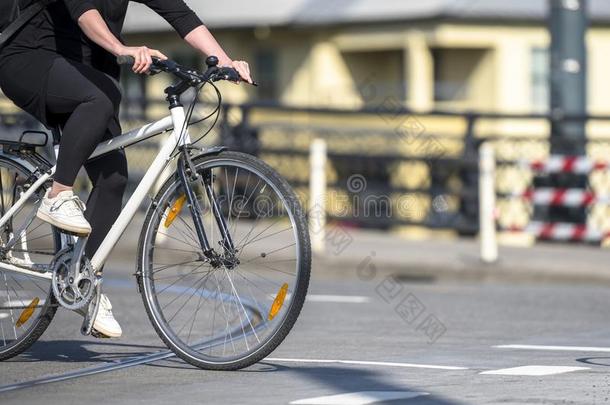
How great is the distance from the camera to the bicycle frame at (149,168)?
6703 millimetres

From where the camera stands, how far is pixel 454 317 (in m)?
9.48

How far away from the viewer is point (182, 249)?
23.1 feet

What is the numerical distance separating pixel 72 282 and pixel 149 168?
1.88 ft

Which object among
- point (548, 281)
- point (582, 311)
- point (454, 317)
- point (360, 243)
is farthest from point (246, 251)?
point (360, 243)

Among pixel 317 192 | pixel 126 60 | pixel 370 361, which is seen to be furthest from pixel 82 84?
pixel 317 192

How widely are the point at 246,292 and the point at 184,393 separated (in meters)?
1.59

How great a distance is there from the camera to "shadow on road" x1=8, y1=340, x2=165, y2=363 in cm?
721

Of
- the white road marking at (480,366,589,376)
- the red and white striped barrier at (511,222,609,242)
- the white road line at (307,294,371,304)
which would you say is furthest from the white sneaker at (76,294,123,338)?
the red and white striped barrier at (511,222,609,242)

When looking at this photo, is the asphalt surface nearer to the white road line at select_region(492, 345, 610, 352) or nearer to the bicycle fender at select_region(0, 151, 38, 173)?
the white road line at select_region(492, 345, 610, 352)

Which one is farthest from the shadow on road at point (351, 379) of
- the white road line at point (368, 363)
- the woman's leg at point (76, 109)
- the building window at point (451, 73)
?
the building window at point (451, 73)

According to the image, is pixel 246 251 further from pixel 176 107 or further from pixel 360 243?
pixel 360 243

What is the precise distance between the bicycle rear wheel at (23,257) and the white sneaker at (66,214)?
239 mm

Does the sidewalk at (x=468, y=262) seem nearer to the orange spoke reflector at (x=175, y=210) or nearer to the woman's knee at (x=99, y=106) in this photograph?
the orange spoke reflector at (x=175, y=210)

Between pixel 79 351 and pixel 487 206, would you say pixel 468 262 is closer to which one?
pixel 487 206
